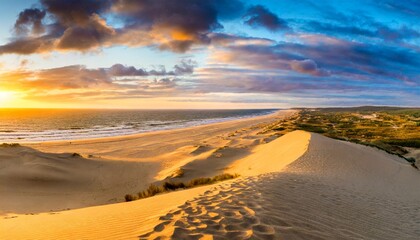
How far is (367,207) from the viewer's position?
9.77 metres

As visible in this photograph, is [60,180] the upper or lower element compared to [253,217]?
lower

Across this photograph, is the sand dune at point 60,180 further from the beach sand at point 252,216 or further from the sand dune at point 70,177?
the beach sand at point 252,216

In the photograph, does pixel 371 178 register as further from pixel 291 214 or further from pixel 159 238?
pixel 159 238

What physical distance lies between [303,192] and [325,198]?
0.70 metres

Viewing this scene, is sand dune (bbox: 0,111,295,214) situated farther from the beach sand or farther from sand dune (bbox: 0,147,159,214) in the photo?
the beach sand

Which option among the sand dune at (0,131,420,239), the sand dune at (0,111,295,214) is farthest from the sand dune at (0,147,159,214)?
the sand dune at (0,131,420,239)

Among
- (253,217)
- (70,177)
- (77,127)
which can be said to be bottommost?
(77,127)

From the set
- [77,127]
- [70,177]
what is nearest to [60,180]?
[70,177]

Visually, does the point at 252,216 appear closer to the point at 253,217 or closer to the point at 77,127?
the point at 253,217

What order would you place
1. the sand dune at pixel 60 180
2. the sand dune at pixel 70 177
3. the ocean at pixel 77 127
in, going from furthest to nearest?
the ocean at pixel 77 127 → the sand dune at pixel 70 177 → the sand dune at pixel 60 180

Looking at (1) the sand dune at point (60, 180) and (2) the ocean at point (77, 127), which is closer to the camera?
(1) the sand dune at point (60, 180)

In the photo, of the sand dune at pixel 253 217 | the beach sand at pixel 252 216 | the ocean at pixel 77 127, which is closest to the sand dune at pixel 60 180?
the beach sand at pixel 252 216

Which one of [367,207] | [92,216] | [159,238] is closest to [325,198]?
[367,207]

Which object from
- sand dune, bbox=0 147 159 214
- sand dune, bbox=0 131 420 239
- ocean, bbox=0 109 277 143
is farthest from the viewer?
ocean, bbox=0 109 277 143
